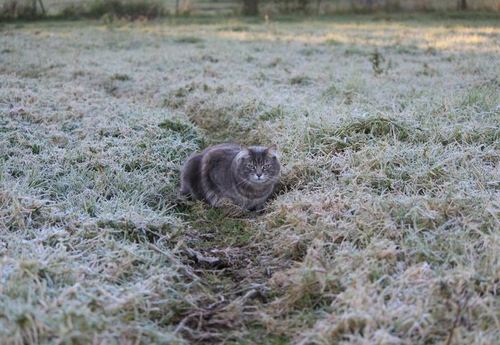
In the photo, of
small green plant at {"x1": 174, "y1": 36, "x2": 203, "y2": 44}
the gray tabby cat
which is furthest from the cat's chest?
small green plant at {"x1": 174, "y1": 36, "x2": 203, "y2": 44}

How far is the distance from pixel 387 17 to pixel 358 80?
1302 centimetres

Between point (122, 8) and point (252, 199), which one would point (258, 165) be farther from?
point (122, 8)

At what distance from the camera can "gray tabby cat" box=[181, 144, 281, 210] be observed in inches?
200

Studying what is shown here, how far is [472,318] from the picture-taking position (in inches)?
120

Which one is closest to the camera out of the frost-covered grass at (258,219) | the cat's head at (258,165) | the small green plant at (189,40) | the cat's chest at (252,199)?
the frost-covered grass at (258,219)

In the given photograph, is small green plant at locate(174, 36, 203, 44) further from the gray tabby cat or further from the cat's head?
the cat's head

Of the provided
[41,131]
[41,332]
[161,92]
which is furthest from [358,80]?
[41,332]

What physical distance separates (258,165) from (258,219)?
46 centimetres

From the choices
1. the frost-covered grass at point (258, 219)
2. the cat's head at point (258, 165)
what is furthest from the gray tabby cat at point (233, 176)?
the frost-covered grass at point (258, 219)

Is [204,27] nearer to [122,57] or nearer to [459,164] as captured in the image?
[122,57]

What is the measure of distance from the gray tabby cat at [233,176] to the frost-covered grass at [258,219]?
17 cm

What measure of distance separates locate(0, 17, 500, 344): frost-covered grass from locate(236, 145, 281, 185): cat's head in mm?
250

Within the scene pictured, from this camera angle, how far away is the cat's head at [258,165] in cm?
505

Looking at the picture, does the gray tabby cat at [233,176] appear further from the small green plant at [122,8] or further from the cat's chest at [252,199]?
the small green plant at [122,8]
